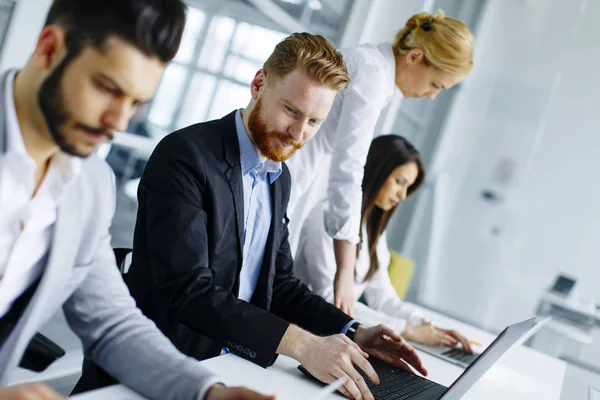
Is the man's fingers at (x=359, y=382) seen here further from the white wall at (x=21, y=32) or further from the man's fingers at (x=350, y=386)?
the white wall at (x=21, y=32)

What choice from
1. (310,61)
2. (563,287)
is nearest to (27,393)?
(310,61)

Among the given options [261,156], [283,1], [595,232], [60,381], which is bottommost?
[60,381]

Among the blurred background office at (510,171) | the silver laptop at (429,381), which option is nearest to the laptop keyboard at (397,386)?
the silver laptop at (429,381)

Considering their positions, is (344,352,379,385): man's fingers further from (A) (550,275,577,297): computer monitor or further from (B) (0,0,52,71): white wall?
(A) (550,275,577,297): computer monitor

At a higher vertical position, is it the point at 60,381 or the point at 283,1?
the point at 283,1

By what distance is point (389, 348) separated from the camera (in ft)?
5.20

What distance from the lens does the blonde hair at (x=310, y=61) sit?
153 centimetres

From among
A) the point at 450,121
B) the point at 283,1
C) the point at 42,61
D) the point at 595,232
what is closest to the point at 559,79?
the point at 450,121

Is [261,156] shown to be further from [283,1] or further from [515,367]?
[283,1]

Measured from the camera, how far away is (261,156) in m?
1.54

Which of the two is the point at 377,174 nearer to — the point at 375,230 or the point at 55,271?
the point at 375,230

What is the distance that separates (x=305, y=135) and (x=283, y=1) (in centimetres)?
151

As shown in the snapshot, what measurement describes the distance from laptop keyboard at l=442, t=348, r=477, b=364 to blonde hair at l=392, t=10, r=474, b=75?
0.87 meters

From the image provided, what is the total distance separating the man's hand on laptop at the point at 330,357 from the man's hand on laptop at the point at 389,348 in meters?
0.27
